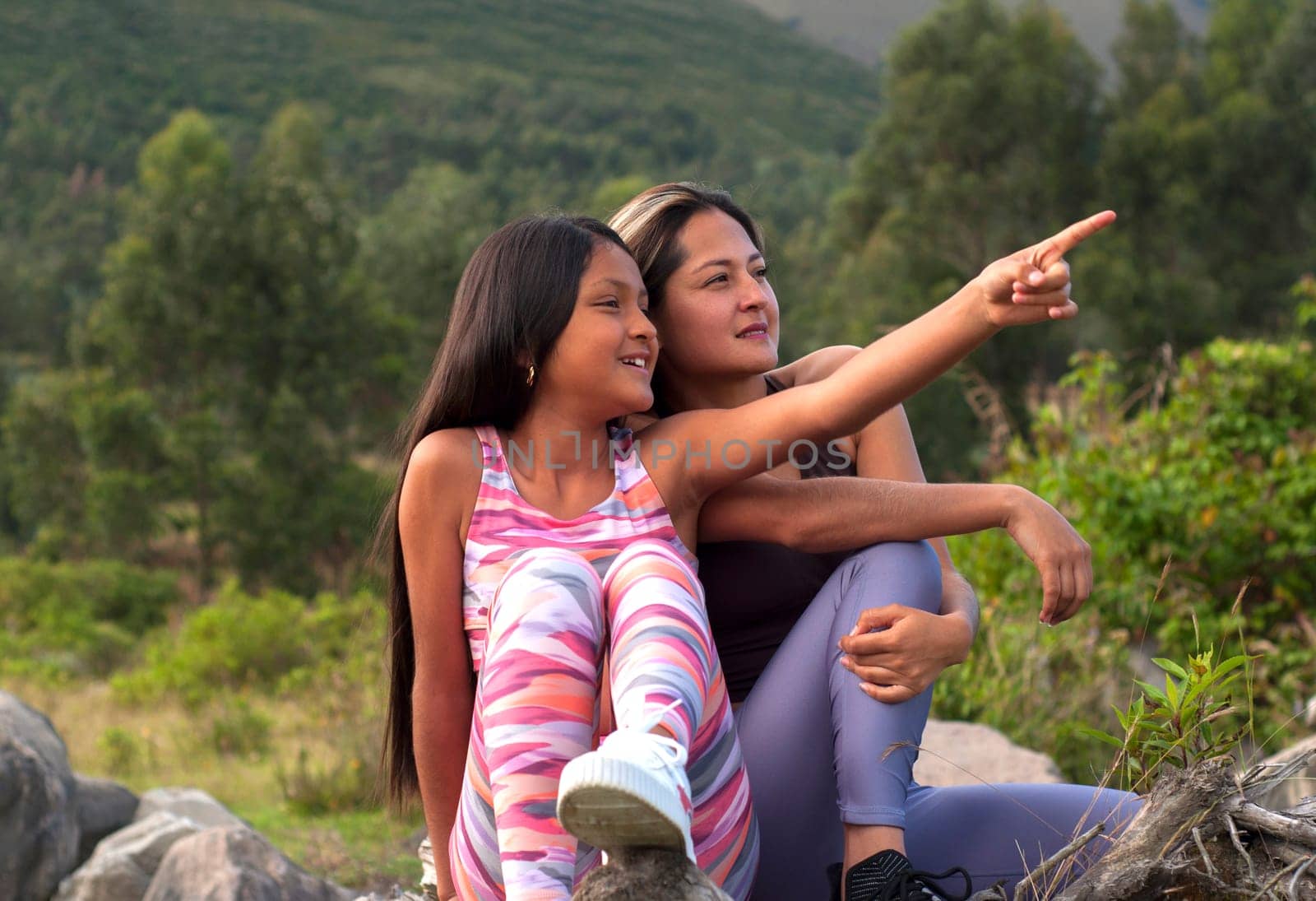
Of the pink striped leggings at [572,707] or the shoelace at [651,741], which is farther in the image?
the pink striped leggings at [572,707]

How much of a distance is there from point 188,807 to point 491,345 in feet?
10.6

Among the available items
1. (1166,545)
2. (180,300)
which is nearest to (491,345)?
(1166,545)

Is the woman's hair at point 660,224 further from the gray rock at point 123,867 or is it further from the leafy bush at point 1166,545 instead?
the leafy bush at point 1166,545

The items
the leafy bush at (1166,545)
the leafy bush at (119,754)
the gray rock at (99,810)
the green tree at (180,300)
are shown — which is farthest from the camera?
the green tree at (180,300)

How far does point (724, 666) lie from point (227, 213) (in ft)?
61.2

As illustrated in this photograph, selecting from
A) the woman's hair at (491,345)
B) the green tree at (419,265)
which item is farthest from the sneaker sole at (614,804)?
the green tree at (419,265)

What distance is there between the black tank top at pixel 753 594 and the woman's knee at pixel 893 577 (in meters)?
0.20

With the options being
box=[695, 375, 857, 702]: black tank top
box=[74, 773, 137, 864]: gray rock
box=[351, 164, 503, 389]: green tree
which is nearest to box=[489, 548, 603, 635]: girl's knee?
box=[695, 375, 857, 702]: black tank top

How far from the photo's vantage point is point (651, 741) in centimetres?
156

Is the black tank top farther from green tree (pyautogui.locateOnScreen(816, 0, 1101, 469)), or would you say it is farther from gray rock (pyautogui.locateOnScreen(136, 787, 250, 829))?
green tree (pyautogui.locateOnScreen(816, 0, 1101, 469))

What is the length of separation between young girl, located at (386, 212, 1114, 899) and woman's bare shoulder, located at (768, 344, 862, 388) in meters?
0.37

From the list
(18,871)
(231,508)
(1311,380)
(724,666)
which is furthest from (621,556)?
(231,508)

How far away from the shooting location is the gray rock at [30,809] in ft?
11.7

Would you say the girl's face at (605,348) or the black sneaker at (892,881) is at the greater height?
the girl's face at (605,348)
